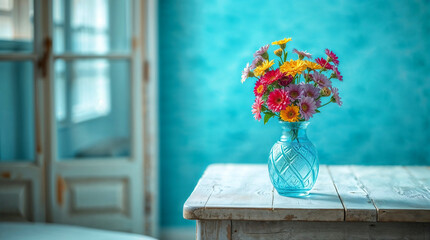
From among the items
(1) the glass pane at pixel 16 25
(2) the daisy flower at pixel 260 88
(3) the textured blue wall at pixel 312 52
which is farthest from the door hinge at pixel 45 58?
(2) the daisy flower at pixel 260 88

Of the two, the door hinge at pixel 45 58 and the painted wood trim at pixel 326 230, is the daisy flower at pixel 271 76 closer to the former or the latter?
the painted wood trim at pixel 326 230

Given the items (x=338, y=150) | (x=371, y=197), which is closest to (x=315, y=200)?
(x=371, y=197)

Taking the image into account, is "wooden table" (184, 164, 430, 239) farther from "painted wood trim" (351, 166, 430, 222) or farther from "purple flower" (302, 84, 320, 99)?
"purple flower" (302, 84, 320, 99)

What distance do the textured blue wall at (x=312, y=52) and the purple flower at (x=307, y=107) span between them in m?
1.88

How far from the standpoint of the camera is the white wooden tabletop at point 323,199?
5.53 ft

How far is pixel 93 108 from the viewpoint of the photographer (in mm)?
3586

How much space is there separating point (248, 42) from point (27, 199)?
1773 mm

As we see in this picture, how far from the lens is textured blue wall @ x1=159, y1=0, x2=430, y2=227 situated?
11.7 ft

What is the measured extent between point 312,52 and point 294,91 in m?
1.89

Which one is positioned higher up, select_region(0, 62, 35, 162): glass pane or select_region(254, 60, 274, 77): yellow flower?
select_region(254, 60, 274, 77): yellow flower

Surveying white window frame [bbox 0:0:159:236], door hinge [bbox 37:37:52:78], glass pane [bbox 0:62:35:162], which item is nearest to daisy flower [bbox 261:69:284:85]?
white window frame [bbox 0:0:159:236]

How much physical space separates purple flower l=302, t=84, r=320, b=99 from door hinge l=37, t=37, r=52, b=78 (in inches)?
84.7

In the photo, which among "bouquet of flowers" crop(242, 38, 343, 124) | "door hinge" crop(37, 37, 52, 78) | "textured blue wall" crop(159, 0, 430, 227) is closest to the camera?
"bouquet of flowers" crop(242, 38, 343, 124)

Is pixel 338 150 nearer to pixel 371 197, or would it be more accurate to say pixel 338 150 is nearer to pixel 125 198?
pixel 125 198
